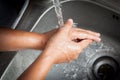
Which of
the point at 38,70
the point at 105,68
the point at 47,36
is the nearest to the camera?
the point at 38,70

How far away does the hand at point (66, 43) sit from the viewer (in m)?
0.69

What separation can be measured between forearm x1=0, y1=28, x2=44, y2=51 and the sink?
135 millimetres

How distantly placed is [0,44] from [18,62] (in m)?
0.17

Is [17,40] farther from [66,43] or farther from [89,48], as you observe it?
[89,48]

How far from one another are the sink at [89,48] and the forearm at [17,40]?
135mm

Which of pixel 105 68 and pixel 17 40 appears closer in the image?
pixel 17 40

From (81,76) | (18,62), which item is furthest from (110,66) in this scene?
(18,62)

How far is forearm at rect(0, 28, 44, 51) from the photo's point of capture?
79 centimetres

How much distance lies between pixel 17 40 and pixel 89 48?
1.20 feet

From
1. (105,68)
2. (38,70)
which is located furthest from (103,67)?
(38,70)

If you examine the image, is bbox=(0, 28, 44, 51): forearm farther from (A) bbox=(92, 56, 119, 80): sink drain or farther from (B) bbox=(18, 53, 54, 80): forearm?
(A) bbox=(92, 56, 119, 80): sink drain

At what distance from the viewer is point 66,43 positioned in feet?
2.40

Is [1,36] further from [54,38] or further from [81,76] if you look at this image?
[81,76]

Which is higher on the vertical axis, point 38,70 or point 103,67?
point 38,70
